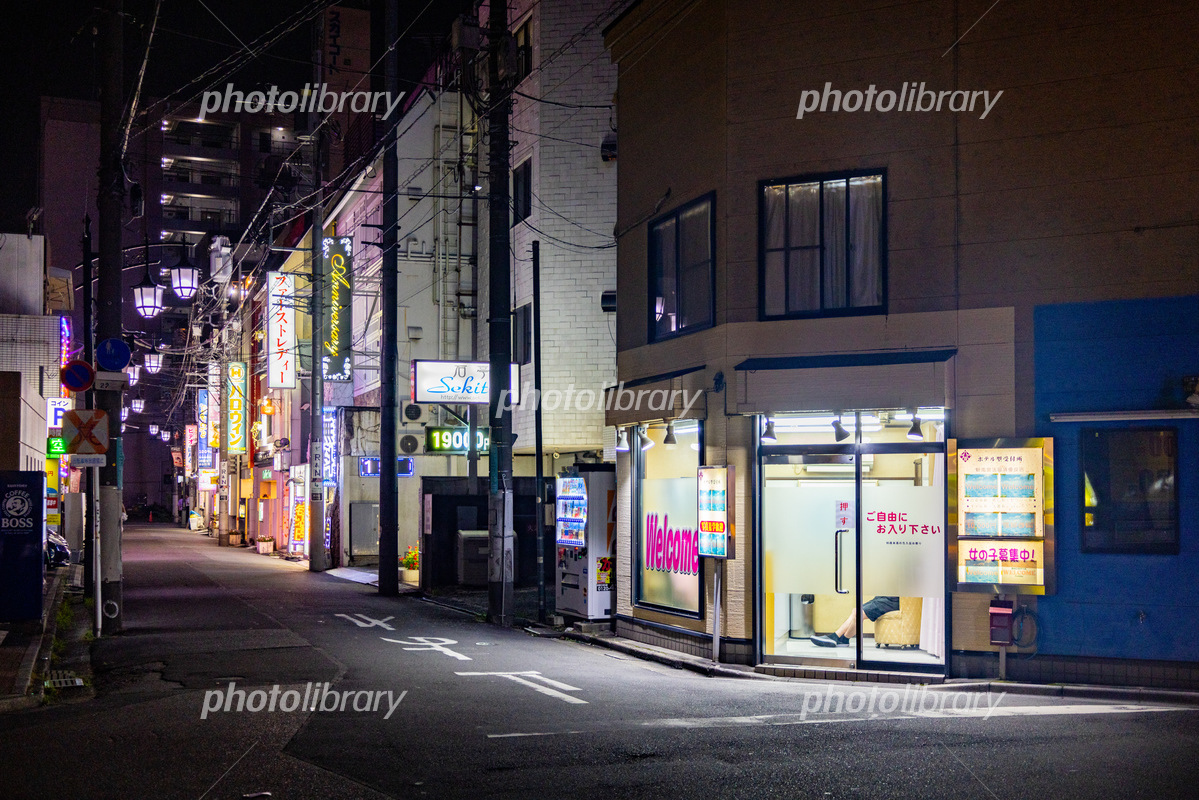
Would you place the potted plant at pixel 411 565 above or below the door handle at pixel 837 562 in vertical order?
below

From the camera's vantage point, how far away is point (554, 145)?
87.9 feet

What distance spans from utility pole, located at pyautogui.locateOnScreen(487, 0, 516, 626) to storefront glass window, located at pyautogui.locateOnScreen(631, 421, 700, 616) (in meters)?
3.18

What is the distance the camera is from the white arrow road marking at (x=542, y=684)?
12.1m

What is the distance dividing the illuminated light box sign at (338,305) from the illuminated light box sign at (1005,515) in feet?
82.2

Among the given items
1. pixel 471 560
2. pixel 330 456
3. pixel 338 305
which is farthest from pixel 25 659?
pixel 330 456

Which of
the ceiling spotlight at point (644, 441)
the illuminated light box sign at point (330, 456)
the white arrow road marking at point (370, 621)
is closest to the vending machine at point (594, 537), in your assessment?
the ceiling spotlight at point (644, 441)

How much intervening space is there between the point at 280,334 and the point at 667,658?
26307 millimetres

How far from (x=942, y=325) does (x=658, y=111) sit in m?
6.01

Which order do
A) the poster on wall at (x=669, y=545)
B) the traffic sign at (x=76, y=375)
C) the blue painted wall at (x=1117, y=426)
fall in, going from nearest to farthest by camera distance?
the blue painted wall at (x=1117, y=426) → the poster on wall at (x=669, y=545) → the traffic sign at (x=76, y=375)

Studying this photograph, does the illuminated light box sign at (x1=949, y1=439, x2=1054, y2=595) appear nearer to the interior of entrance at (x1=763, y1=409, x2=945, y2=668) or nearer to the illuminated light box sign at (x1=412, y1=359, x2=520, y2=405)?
the interior of entrance at (x1=763, y1=409, x2=945, y2=668)

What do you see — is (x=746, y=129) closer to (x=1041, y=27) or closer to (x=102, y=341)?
(x=1041, y=27)

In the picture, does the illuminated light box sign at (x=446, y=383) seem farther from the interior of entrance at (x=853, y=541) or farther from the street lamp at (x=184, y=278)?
the interior of entrance at (x=853, y=541)

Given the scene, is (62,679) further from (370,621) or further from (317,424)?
(317,424)

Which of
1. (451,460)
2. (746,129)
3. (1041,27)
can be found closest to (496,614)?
(746,129)
